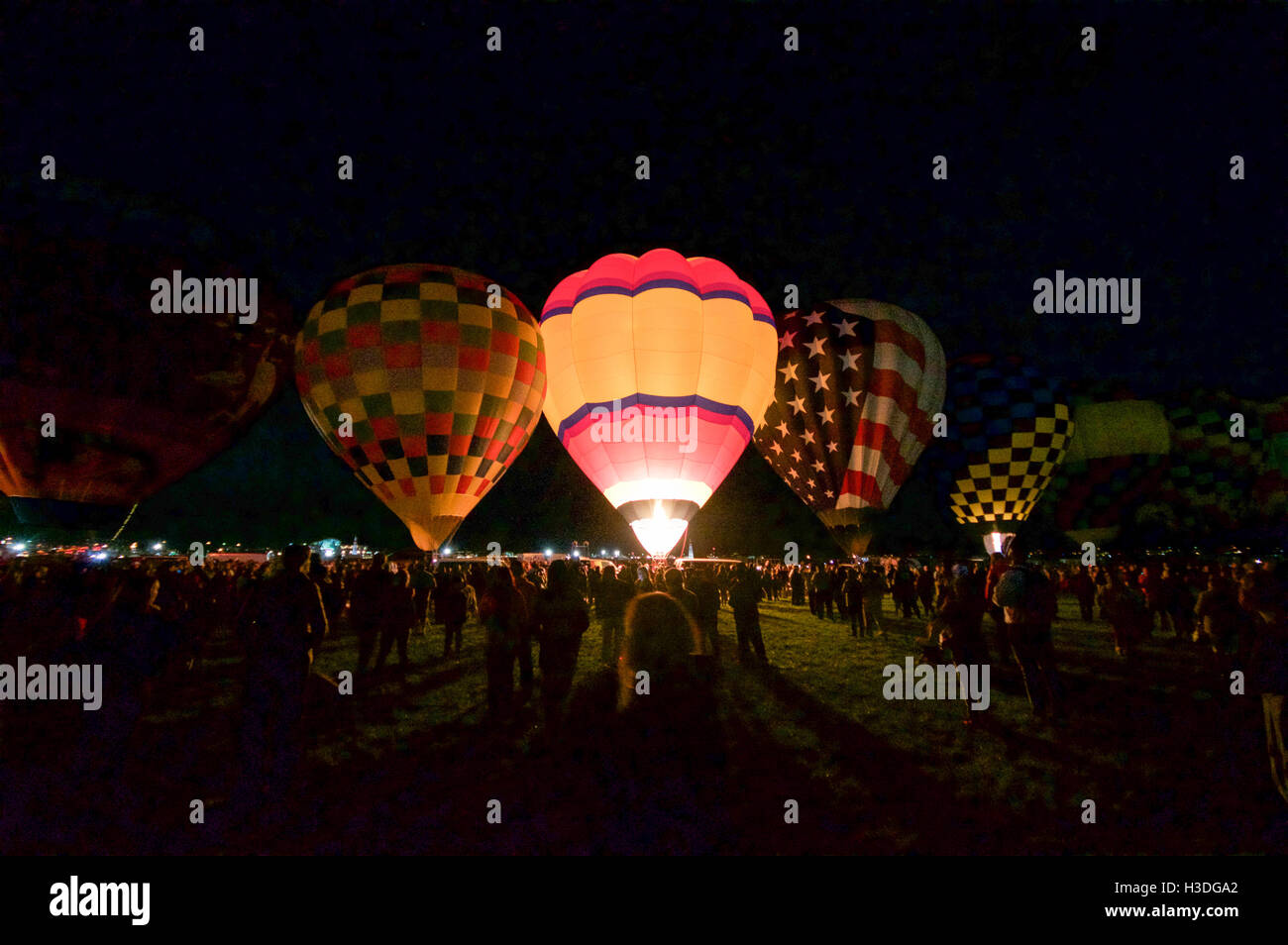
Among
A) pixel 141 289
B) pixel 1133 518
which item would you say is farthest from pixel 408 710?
pixel 1133 518

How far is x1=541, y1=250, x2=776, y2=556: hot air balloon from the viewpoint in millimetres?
13516

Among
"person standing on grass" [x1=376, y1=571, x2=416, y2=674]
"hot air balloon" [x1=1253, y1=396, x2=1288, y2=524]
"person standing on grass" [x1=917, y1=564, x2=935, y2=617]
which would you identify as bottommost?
"person standing on grass" [x1=917, y1=564, x2=935, y2=617]

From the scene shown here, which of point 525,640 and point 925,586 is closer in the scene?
point 525,640

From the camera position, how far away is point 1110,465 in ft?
76.8

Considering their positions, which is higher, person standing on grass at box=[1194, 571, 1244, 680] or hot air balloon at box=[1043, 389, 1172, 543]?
hot air balloon at box=[1043, 389, 1172, 543]

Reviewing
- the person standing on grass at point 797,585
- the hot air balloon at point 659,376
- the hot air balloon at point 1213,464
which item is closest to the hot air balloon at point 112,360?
the hot air balloon at point 659,376

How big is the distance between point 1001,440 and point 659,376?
1280cm

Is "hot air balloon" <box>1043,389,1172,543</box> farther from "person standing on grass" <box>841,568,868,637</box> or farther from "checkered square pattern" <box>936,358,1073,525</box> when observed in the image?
"person standing on grass" <box>841,568,868,637</box>

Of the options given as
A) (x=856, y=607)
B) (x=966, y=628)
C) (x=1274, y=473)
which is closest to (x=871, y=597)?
(x=856, y=607)

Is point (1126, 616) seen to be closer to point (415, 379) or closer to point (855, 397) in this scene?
point (855, 397)

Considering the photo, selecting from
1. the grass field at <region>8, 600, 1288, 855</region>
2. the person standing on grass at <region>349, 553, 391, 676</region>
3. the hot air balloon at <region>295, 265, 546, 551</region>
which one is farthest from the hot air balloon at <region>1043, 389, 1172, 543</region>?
the person standing on grass at <region>349, 553, 391, 676</region>

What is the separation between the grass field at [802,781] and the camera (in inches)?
149

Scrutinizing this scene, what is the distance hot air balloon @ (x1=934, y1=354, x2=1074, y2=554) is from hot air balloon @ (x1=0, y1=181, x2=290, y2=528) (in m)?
19.7

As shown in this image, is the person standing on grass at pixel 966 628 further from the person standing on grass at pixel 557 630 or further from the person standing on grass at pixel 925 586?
the person standing on grass at pixel 925 586
